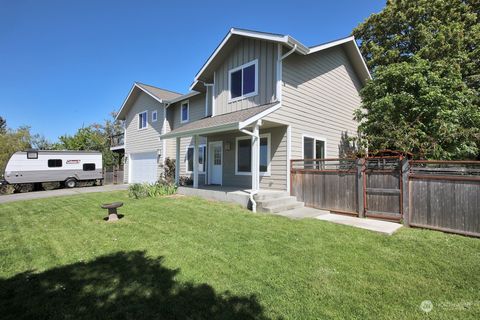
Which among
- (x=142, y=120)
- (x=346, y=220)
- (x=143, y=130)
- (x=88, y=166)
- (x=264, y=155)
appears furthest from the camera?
(x=88, y=166)

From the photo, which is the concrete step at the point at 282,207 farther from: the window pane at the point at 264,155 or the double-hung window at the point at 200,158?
the double-hung window at the point at 200,158

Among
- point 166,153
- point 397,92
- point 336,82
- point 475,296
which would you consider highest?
point 336,82

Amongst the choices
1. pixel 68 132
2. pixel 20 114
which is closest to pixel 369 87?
pixel 68 132

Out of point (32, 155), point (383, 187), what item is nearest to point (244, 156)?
point (383, 187)

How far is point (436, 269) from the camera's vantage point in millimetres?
3963

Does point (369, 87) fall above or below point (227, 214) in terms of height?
above

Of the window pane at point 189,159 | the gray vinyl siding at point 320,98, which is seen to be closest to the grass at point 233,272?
the gray vinyl siding at point 320,98

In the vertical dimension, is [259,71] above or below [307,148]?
above

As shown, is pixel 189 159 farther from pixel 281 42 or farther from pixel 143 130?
pixel 281 42

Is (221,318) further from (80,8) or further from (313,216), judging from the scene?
(80,8)

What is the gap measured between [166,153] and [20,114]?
36.4m

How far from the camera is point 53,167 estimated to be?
59.2 feet

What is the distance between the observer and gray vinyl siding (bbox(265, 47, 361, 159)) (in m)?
9.66

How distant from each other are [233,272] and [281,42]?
788 cm
